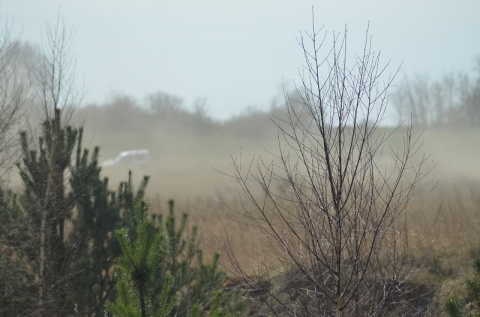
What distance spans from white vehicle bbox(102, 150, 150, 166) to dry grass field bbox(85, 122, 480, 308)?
0.82 metres

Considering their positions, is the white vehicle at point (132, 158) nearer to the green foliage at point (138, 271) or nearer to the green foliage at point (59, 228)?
the green foliage at point (59, 228)

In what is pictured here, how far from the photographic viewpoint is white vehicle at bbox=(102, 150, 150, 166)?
57.1 meters

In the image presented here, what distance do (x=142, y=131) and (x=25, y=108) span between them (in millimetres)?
54038

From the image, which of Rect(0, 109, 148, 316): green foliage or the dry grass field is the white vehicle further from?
Rect(0, 109, 148, 316): green foliage

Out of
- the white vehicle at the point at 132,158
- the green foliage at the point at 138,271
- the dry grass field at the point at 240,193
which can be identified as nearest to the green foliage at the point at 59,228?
the dry grass field at the point at 240,193

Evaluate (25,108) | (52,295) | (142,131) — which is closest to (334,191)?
(52,295)

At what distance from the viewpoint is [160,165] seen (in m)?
55.1

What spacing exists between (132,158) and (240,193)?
3581 centimetres

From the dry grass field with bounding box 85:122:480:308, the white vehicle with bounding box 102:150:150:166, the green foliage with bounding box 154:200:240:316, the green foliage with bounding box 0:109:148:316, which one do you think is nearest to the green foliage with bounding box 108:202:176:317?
the dry grass field with bounding box 85:122:480:308

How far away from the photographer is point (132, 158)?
2274 inches

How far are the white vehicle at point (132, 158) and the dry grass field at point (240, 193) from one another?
2.69 ft

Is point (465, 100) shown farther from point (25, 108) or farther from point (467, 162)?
point (25, 108)

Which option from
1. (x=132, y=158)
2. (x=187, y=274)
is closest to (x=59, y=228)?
(x=187, y=274)

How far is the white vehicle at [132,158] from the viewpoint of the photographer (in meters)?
57.1
